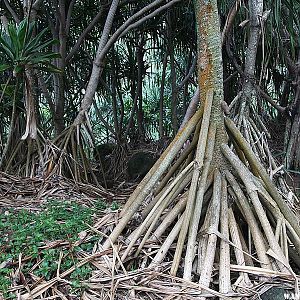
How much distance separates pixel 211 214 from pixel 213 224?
73mm

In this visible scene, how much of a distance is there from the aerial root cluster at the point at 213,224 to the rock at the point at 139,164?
2.34 meters

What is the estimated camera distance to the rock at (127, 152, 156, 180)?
14.4 ft

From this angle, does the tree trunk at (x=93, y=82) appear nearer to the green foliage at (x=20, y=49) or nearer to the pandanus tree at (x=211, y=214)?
the green foliage at (x=20, y=49)

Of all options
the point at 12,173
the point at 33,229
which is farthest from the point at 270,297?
the point at 12,173

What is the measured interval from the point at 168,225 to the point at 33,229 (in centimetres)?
62

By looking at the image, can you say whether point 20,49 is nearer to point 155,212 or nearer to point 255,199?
point 155,212

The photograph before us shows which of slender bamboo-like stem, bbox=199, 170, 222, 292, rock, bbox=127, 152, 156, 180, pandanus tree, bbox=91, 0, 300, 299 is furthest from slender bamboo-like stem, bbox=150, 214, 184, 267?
rock, bbox=127, 152, 156, 180

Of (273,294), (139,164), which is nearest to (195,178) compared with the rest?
(273,294)

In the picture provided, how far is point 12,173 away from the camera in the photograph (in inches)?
133

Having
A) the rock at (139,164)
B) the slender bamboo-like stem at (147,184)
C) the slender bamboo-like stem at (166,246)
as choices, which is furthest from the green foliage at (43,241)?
the rock at (139,164)

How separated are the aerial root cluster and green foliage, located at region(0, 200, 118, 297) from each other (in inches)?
6.2

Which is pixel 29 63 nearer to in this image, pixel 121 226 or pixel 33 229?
pixel 33 229

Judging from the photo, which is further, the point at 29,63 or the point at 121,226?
the point at 29,63

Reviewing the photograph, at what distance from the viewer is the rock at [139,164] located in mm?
4383
